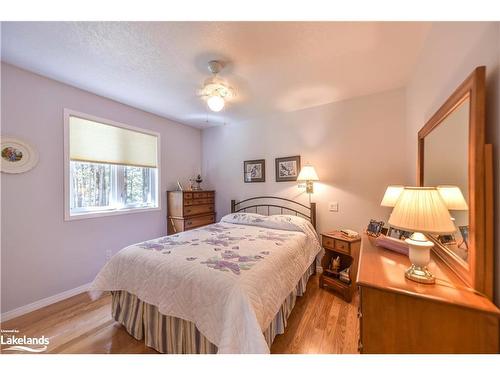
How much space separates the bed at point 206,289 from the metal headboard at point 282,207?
2.60 feet

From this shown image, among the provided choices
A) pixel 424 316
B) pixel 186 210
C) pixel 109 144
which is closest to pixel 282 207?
pixel 186 210

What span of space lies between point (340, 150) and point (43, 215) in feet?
12.0

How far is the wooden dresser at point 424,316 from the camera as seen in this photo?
0.75 meters

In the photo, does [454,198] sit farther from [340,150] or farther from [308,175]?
[340,150]

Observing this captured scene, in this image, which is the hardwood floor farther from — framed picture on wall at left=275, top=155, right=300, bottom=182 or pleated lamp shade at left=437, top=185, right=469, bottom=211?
framed picture on wall at left=275, top=155, right=300, bottom=182

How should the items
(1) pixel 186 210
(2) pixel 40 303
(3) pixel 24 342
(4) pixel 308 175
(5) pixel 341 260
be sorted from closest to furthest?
(3) pixel 24 342, (2) pixel 40 303, (5) pixel 341 260, (4) pixel 308 175, (1) pixel 186 210

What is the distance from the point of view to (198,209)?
3.47 metres

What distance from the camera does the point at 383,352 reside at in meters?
0.93

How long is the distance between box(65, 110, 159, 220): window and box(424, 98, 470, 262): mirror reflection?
11.1ft

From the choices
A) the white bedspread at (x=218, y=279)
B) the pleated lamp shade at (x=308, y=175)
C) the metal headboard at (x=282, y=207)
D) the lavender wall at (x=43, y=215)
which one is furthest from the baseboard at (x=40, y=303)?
the pleated lamp shade at (x=308, y=175)

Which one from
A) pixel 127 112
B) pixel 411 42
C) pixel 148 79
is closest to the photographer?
pixel 411 42
